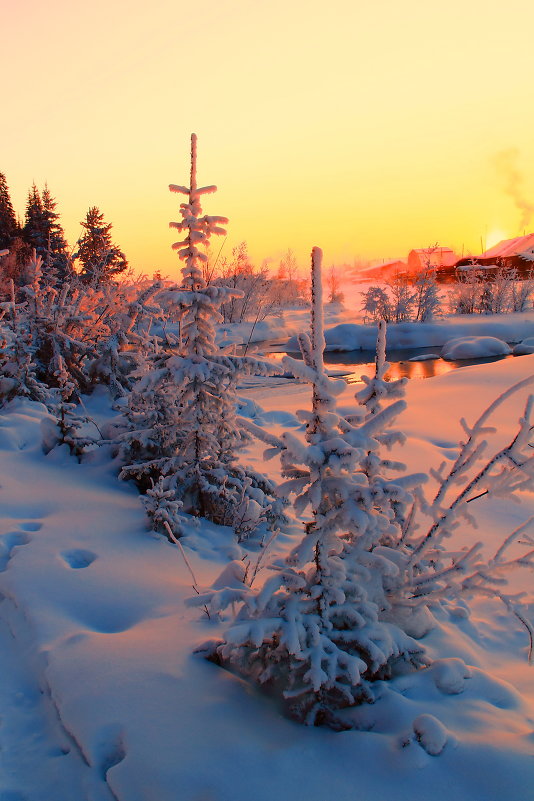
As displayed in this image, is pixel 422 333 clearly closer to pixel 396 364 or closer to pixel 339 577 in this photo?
pixel 396 364

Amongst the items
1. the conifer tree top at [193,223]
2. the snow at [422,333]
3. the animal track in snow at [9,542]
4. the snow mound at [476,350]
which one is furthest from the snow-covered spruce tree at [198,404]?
the snow at [422,333]

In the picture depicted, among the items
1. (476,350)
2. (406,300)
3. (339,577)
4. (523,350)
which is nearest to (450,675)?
(339,577)

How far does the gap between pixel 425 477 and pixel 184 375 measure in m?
2.33

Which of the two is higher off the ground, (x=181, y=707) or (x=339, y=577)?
(x=339, y=577)

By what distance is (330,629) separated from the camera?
2.06 meters

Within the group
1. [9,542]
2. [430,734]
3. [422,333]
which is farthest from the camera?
[422,333]

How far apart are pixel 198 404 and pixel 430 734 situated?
288 centimetres

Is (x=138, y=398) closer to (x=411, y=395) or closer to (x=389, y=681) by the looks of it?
(x=389, y=681)

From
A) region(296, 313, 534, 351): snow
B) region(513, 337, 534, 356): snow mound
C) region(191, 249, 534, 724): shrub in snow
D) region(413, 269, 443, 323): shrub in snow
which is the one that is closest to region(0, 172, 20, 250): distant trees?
region(296, 313, 534, 351): snow

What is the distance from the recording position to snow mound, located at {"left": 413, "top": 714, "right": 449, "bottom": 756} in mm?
1809

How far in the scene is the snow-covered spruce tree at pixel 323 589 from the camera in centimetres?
191

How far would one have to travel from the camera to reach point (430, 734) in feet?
6.01

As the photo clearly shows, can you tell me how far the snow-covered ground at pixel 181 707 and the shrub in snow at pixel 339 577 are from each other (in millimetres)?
106

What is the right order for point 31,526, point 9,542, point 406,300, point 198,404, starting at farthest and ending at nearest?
point 406,300
point 198,404
point 31,526
point 9,542
